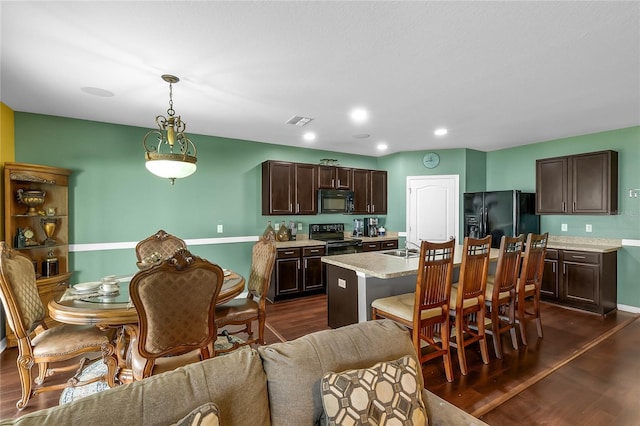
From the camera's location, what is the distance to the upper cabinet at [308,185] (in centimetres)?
503

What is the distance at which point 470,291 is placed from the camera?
270cm

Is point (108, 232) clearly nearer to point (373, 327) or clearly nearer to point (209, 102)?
point (209, 102)

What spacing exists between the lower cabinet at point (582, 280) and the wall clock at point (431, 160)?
230cm

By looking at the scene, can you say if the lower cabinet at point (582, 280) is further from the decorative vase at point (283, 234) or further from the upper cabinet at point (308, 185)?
the decorative vase at point (283, 234)

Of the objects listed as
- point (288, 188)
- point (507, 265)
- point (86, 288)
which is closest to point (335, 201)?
point (288, 188)

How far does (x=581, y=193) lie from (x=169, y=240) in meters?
5.58

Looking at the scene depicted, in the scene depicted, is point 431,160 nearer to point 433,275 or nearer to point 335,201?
point 335,201

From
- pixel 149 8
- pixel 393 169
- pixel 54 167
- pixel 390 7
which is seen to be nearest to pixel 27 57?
pixel 149 8

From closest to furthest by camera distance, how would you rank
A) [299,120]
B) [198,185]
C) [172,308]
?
[172,308] → [299,120] → [198,185]

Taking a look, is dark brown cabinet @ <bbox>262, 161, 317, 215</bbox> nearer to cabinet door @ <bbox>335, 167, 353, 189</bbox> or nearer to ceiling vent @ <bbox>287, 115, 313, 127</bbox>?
cabinet door @ <bbox>335, 167, 353, 189</bbox>

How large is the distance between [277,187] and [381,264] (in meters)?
2.66

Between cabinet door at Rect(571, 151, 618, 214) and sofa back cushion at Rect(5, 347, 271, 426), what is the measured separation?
5178 mm

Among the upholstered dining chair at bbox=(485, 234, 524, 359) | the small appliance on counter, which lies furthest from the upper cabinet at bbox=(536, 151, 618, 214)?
the small appliance on counter

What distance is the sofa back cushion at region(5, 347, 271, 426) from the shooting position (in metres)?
0.87
